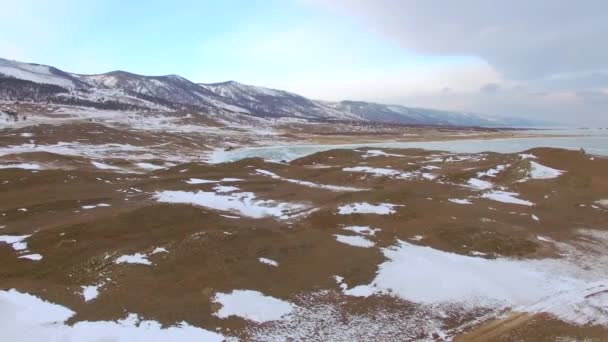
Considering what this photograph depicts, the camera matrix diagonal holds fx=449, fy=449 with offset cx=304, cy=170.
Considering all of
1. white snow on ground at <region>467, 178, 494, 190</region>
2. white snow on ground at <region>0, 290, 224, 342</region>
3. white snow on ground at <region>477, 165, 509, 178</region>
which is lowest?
white snow on ground at <region>0, 290, 224, 342</region>

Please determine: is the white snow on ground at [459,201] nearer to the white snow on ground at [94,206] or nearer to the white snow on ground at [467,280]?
the white snow on ground at [467,280]

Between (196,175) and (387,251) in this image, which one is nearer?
(387,251)

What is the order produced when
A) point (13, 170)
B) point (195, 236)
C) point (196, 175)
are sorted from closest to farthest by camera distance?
point (195, 236) → point (13, 170) → point (196, 175)

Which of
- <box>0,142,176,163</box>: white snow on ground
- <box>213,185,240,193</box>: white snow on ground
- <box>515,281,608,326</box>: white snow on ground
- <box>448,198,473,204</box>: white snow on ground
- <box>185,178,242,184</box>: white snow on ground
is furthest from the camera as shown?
<box>0,142,176,163</box>: white snow on ground

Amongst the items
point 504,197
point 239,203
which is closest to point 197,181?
point 239,203

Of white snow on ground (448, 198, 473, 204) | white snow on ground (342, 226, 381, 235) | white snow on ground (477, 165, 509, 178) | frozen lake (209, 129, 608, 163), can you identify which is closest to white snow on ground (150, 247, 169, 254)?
white snow on ground (342, 226, 381, 235)

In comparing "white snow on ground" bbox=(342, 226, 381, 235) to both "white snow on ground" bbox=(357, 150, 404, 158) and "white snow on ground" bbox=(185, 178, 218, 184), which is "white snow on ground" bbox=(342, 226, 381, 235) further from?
"white snow on ground" bbox=(357, 150, 404, 158)

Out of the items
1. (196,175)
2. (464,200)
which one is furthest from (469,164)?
(196,175)

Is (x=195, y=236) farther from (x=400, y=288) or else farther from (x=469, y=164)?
(x=469, y=164)
